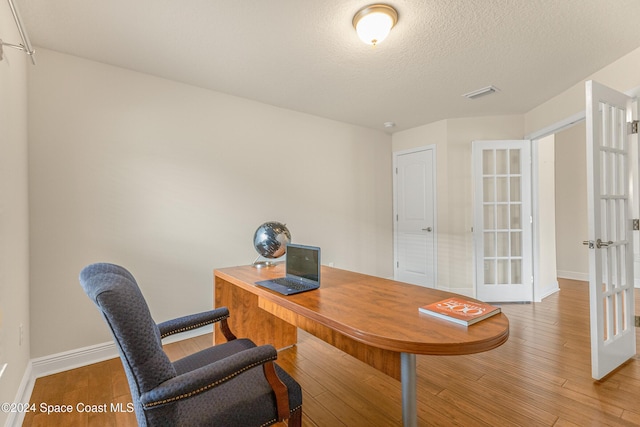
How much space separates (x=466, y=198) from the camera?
390 centimetres

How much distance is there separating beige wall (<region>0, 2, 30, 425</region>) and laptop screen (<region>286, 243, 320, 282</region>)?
147 centimetres

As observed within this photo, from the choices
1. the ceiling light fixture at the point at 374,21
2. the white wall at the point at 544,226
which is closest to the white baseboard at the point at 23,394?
the ceiling light fixture at the point at 374,21

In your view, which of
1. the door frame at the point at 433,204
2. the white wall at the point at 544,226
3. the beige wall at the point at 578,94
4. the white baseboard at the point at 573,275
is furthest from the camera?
the white baseboard at the point at 573,275

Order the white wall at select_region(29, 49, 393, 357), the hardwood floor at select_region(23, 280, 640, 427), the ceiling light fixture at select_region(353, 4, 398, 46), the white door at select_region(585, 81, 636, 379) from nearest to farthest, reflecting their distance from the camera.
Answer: the hardwood floor at select_region(23, 280, 640, 427) → the ceiling light fixture at select_region(353, 4, 398, 46) → the white door at select_region(585, 81, 636, 379) → the white wall at select_region(29, 49, 393, 357)

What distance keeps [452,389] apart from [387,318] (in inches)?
46.6

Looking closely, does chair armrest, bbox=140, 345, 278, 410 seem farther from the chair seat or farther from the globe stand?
the globe stand

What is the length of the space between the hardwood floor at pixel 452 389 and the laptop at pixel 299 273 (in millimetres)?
741

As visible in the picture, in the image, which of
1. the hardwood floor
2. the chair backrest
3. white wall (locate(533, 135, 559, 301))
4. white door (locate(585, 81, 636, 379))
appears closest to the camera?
the chair backrest

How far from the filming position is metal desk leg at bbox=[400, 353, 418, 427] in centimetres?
103

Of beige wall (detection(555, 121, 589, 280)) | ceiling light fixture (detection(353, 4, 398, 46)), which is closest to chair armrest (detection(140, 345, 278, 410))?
ceiling light fixture (detection(353, 4, 398, 46))

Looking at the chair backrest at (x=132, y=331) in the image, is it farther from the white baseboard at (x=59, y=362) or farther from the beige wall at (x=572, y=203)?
the beige wall at (x=572, y=203)

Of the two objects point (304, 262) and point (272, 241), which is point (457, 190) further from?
point (304, 262)

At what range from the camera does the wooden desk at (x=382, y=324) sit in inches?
37.8

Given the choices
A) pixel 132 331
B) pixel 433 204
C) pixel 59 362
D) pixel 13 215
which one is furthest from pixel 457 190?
pixel 59 362
